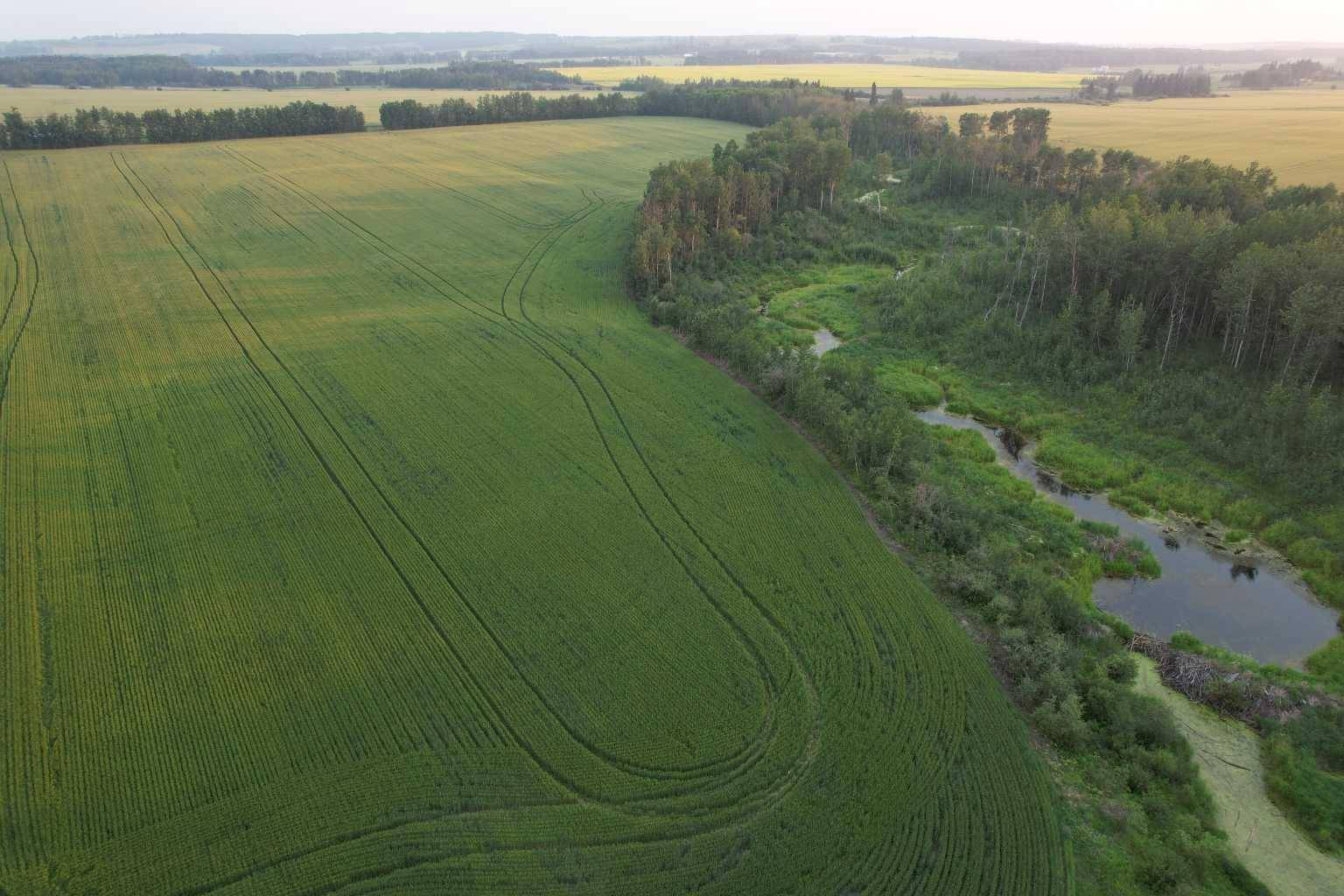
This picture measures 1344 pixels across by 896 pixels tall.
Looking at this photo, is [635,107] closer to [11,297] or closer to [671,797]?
[11,297]

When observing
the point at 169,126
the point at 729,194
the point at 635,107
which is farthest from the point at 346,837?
the point at 635,107

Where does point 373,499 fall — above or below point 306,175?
below

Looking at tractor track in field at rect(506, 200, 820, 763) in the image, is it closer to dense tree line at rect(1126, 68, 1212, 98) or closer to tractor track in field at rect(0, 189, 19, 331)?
tractor track in field at rect(0, 189, 19, 331)

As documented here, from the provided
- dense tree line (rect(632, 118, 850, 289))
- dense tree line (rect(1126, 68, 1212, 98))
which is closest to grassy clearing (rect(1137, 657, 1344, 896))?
dense tree line (rect(632, 118, 850, 289))

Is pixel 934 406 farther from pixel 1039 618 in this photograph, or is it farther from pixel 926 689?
pixel 926 689

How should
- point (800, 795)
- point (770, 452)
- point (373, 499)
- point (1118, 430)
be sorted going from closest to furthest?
point (800, 795), point (373, 499), point (770, 452), point (1118, 430)

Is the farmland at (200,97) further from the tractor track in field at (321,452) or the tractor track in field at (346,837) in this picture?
the tractor track in field at (346,837)

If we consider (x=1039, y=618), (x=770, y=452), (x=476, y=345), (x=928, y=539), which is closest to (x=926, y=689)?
(x=1039, y=618)
